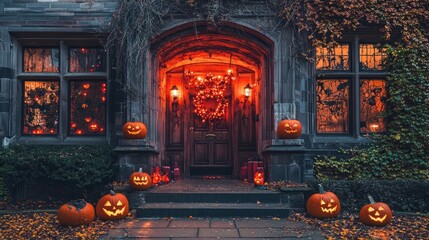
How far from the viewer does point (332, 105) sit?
915cm

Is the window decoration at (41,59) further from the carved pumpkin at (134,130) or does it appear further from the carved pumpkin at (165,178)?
the carved pumpkin at (165,178)

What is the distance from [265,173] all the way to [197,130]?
326cm

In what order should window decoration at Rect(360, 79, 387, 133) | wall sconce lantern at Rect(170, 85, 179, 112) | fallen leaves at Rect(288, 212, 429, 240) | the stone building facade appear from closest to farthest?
fallen leaves at Rect(288, 212, 429, 240), the stone building facade, window decoration at Rect(360, 79, 387, 133), wall sconce lantern at Rect(170, 85, 179, 112)

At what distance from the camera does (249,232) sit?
6.07m

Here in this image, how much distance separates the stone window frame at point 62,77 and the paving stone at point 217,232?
3804mm

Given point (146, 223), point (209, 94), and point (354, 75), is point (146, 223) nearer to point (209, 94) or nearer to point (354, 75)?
point (209, 94)

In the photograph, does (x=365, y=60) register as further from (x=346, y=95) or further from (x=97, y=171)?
(x=97, y=171)

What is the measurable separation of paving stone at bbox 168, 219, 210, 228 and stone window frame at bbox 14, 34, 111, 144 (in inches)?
122

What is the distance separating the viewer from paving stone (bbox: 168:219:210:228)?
6441 millimetres

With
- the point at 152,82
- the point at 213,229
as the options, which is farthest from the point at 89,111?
the point at 213,229

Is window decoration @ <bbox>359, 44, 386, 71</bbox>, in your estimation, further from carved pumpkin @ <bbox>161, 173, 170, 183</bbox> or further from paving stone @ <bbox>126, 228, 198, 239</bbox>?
paving stone @ <bbox>126, 228, 198, 239</bbox>

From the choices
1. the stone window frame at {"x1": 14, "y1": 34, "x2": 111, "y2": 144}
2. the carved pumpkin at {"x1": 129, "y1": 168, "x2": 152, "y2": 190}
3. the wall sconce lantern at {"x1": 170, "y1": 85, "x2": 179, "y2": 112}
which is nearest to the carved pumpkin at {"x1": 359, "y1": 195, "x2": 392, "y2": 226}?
the carved pumpkin at {"x1": 129, "y1": 168, "x2": 152, "y2": 190}

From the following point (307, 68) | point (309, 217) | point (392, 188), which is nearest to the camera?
point (309, 217)

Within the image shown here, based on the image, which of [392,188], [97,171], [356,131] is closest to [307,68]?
[356,131]
